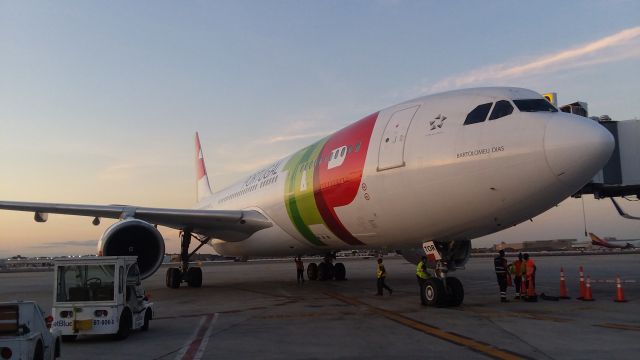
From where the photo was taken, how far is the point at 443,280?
11.2 m

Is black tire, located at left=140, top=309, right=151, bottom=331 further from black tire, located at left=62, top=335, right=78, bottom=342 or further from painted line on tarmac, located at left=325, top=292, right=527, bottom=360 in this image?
painted line on tarmac, located at left=325, top=292, right=527, bottom=360

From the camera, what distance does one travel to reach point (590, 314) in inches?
408

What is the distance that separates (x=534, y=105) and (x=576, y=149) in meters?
1.33

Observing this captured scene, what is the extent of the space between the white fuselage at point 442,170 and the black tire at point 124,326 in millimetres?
5099

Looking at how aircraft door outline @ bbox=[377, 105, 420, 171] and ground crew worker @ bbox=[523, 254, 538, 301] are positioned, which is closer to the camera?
aircraft door outline @ bbox=[377, 105, 420, 171]

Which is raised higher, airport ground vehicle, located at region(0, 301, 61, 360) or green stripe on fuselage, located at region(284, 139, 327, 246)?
green stripe on fuselage, located at region(284, 139, 327, 246)

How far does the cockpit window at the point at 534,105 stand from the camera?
9.29 metres

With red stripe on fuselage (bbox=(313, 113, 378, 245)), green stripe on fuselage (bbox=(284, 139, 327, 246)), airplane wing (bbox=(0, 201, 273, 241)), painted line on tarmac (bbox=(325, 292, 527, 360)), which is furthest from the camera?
airplane wing (bbox=(0, 201, 273, 241))

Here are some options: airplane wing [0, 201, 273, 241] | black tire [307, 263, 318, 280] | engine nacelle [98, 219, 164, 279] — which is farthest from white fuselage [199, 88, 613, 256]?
black tire [307, 263, 318, 280]

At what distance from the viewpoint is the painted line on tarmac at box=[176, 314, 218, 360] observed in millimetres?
6977

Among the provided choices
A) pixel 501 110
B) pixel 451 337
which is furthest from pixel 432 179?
pixel 451 337

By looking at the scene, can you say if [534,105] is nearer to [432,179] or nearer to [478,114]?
[478,114]

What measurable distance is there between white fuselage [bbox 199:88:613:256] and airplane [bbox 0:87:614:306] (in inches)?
0.7

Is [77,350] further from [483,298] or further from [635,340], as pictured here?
[483,298]
